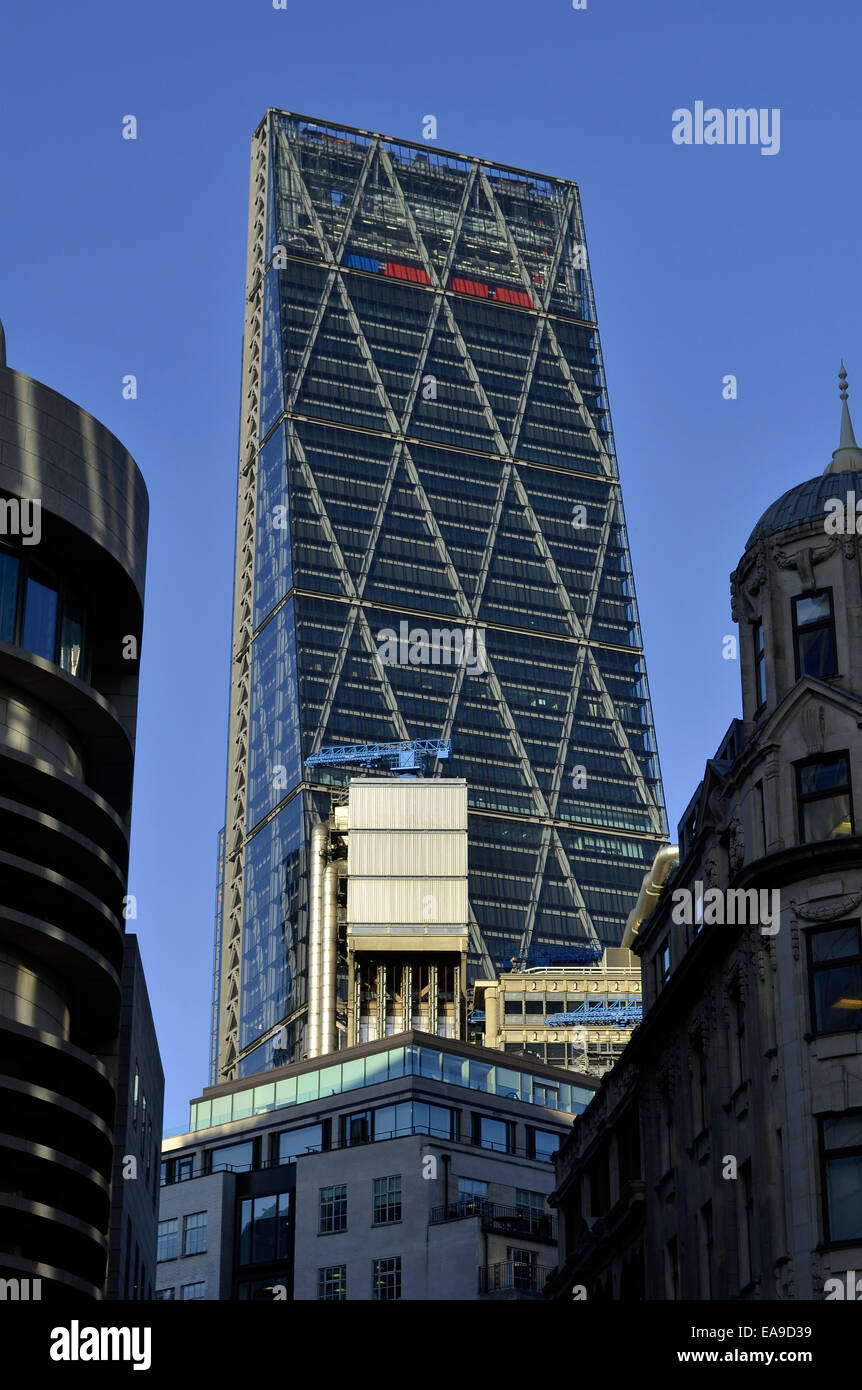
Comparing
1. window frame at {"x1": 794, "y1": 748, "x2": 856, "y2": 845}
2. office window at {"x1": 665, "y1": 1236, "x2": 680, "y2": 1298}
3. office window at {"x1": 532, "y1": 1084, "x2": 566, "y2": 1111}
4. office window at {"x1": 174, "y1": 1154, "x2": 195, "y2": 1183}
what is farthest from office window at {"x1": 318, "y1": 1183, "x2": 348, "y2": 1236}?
window frame at {"x1": 794, "y1": 748, "x2": 856, "y2": 845}

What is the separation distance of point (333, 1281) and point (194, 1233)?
1420 centimetres

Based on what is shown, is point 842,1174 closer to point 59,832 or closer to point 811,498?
point 811,498

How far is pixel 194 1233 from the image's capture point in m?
138

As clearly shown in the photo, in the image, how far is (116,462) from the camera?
224 feet

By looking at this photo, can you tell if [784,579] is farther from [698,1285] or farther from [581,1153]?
[581,1153]

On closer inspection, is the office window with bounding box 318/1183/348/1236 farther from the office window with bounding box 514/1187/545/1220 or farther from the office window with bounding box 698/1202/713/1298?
the office window with bounding box 698/1202/713/1298

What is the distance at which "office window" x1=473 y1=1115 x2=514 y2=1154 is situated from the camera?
13950 centimetres

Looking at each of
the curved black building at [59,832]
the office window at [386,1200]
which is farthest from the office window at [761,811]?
the office window at [386,1200]

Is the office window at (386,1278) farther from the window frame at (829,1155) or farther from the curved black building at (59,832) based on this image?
the window frame at (829,1155)

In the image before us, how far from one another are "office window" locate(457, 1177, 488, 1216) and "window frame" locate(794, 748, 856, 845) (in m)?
71.5

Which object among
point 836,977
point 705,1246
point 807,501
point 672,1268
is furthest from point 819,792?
point 672,1268

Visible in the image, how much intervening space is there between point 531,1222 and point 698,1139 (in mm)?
67035

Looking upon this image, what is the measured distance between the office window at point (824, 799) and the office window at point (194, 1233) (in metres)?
87.8

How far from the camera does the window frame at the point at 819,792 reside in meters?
57.5
